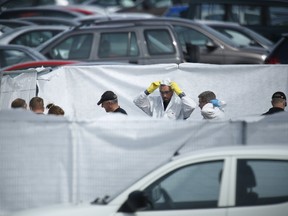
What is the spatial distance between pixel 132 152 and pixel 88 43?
858cm

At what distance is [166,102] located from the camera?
41.4ft

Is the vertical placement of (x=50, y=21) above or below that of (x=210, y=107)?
above

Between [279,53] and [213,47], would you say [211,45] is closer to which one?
[213,47]

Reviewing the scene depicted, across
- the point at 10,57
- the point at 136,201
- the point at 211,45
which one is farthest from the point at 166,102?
the point at 211,45

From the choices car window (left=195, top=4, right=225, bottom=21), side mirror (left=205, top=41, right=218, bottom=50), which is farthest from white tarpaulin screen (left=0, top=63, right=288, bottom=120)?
car window (left=195, top=4, right=225, bottom=21)

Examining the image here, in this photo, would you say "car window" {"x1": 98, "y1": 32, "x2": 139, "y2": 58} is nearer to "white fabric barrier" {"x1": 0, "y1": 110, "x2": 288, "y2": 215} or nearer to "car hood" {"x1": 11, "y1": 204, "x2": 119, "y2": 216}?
"white fabric barrier" {"x1": 0, "y1": 110, "x2": 288, "y2": 215}

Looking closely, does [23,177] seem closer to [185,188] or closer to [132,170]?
[132,170]

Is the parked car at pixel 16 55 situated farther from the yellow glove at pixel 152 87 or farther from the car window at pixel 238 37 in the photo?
the car window at pixel 238 37

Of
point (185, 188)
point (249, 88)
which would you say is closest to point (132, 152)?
point (185, 188)

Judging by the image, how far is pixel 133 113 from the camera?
13664 millimetres

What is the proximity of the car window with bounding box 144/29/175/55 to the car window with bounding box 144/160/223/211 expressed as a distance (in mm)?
9923

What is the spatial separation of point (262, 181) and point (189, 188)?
2.03 ft

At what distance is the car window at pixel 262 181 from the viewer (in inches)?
308

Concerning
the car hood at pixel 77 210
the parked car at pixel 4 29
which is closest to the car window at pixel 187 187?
the car hood at pixel 77 210
